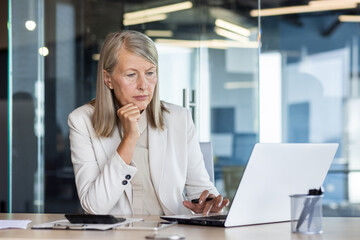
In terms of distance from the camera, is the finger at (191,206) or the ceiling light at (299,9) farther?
the ceiling light at (299,9)

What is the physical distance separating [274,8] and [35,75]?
2.18 meters

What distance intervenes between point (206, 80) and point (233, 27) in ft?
1.69

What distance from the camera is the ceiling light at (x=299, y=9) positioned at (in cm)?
526

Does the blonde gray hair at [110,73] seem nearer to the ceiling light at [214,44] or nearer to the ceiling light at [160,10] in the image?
the ceiling light at [214,44]

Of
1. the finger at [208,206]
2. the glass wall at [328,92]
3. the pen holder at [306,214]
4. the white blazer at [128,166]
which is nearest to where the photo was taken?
the pen holder at [306,214]

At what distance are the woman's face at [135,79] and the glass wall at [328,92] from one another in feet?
9.45

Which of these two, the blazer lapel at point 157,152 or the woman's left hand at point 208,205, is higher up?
the blazer lapel at point 157,152

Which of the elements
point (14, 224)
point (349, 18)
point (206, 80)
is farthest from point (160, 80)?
point (14, 224)

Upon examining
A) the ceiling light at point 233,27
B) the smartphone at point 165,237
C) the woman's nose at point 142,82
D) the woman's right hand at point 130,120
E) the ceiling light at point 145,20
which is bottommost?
the smartphone at point 165,237

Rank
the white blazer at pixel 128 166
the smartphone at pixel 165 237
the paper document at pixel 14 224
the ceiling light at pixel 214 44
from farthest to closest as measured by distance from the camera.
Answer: the ceiling light at pixel 214 44 < the white blazer at pixel 128 166 < the paper document at pixel 14 224 < the smartphone at pixel 165 237

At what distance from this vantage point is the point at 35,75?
5.14m

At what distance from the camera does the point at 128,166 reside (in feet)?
7.12

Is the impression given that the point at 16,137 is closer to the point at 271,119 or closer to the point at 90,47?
the point at 90,47

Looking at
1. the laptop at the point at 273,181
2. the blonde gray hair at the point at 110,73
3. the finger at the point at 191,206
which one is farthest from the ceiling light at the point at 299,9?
the laptop at the point at 273,181
